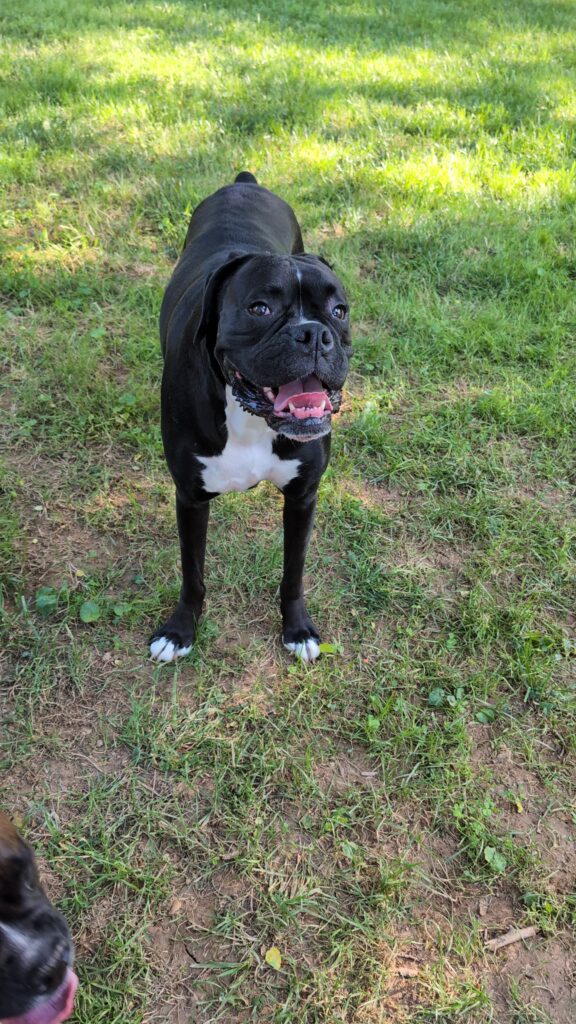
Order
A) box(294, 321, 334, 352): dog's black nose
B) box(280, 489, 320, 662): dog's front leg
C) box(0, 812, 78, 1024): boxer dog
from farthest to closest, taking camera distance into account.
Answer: box(280, 489, 320, 662): dog's front leg, box(294, 321, 334, 352): dog's black nose, box(0, 812, 78, 1024): boxer dog

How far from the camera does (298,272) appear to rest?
211 cm

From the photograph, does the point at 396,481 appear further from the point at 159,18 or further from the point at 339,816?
the point at 159,18

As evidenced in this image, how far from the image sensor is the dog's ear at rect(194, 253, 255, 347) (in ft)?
7.30

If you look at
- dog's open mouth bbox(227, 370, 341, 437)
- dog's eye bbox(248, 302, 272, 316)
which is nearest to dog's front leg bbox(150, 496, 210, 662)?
dog's open mouth bbox(227, 370, 341, 437)

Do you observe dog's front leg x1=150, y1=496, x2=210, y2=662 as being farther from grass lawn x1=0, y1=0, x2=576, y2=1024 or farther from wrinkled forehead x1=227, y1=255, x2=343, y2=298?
wrinkled forehead x1=227, y1=255, x2=343, y2=298

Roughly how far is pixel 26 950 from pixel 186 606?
1.49m

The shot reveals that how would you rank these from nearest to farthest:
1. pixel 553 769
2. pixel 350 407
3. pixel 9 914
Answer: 1. pixel 9 914
2. pixel 553 769
3. pixel 350 407

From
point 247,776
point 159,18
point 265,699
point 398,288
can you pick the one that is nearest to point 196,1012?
point 247,776

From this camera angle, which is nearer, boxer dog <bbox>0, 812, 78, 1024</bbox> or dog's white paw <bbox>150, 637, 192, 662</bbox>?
boxer dog <bbox>0, 812, 78, 1024</bbox>

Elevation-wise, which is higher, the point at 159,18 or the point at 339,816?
the point at 159,18

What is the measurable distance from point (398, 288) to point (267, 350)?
295 centimetres

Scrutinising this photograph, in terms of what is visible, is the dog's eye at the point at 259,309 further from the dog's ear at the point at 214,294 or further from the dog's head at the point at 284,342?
the dog's ear at the point at 214,294

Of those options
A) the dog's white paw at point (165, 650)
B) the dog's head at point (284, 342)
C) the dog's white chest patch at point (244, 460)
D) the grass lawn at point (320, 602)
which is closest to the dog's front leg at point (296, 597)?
the grass lawn at point (320, 602)

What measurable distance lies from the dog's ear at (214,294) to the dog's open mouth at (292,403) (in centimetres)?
23
